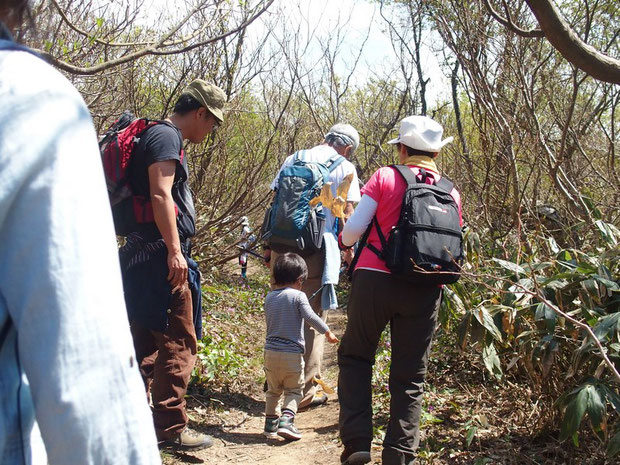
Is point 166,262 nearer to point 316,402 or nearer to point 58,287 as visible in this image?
point 316,402

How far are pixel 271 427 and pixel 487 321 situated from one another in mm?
1726

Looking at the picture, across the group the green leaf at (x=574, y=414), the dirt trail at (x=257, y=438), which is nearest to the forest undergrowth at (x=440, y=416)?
the dirt trail at (x=257, y=438)

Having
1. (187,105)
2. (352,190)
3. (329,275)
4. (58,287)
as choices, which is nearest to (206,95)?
(187,105)

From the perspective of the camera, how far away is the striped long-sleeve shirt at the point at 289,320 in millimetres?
4660

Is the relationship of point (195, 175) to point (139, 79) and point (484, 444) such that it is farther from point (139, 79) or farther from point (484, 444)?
point (484, 444)

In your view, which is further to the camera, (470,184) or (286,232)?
(470,184)

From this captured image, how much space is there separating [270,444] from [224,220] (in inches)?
166

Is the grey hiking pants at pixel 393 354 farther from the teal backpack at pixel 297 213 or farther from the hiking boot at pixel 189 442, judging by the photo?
the teal backpack at pixel 297 213

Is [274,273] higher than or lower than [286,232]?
lower

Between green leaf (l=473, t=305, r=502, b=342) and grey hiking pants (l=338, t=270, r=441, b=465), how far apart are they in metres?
0.23

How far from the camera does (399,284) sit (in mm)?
3691

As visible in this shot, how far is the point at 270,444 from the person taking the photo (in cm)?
462

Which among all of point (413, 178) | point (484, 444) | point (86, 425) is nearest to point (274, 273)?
point (413, 178)

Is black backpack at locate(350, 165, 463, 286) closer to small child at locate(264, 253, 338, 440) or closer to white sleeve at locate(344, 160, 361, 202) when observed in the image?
small child at locate(264, 253, 338, 440)
